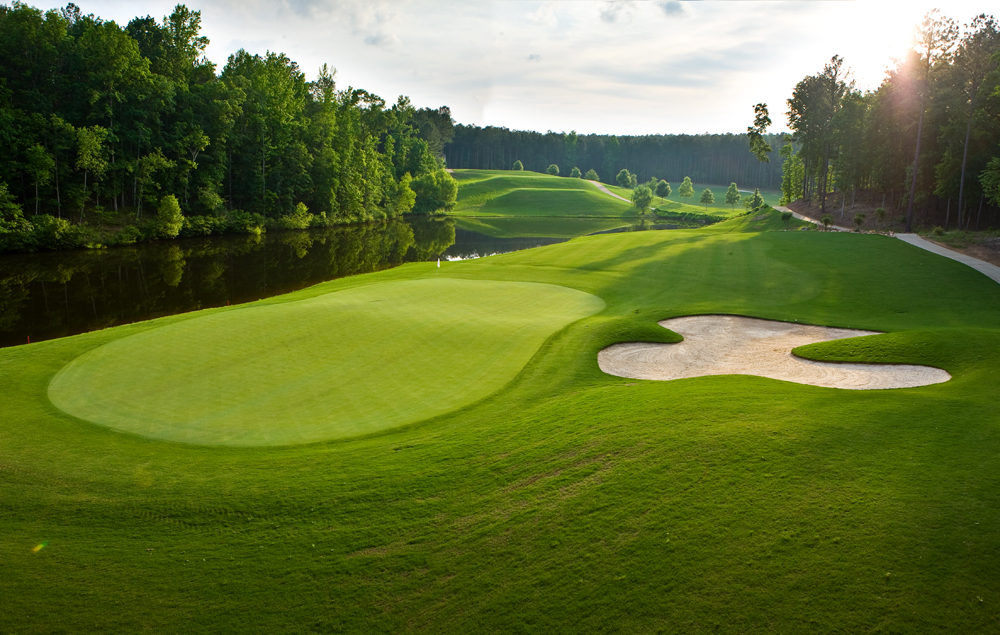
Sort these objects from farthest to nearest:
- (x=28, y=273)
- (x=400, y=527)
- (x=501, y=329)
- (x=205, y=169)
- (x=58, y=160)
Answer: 1. (x=205, y=169)
2. (x=58, y=160)
3. (x=28, y=273)
4. (x=501, y=329)
5. (x=400, y=527)

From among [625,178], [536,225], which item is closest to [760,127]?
[536,225]

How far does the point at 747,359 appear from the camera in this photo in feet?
54.8

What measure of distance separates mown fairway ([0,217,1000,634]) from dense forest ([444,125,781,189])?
614ft

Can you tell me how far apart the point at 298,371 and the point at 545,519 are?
356 inches

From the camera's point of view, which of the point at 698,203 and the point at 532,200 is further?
the point at 698,203

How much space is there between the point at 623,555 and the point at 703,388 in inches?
246

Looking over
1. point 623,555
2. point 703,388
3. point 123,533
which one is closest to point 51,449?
point 123,533

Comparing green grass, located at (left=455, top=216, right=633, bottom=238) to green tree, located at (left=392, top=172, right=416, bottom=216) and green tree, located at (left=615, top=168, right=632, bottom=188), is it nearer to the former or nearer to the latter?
green tree, located at (left=392, top=172, right=416, bottom=216)

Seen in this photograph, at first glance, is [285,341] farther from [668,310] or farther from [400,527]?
[668,310]

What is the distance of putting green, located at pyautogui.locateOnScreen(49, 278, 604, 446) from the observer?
11.5 metres

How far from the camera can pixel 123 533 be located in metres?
7.38

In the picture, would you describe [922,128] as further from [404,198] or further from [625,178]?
[625,178]

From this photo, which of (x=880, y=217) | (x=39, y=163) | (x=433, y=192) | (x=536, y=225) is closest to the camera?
(x=39, y=163)

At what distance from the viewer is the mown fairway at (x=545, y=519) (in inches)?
226
